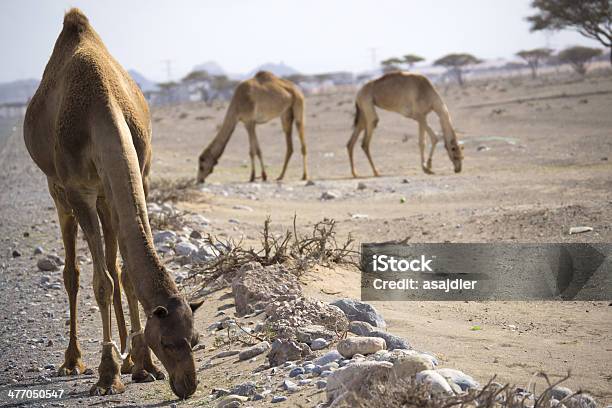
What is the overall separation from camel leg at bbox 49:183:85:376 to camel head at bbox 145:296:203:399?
6.18 ft

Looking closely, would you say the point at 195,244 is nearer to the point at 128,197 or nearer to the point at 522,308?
the point at 522,308

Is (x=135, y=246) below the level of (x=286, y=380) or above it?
above

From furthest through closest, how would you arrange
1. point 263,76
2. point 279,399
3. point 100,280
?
point 263,76
point 100,280
point 279,399

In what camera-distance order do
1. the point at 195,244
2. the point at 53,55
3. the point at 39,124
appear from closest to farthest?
1. the point at 39,124
2. the point at 53,55
3. the point at 195,244

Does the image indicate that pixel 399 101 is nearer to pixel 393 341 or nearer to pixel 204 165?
pixel 204 165

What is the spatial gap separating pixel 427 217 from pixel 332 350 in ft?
20.5

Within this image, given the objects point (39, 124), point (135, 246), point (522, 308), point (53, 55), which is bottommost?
point (522, 308)

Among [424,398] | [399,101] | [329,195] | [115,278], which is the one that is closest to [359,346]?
[424,398]

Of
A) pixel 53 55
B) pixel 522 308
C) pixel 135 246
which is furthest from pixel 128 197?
pixel 522 308

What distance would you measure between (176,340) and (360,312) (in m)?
1.82

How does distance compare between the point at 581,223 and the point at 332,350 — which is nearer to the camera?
the point at 332,350

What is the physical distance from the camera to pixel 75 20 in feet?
22.7

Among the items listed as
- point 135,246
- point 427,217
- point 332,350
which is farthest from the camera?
point 427,217

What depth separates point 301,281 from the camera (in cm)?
717
